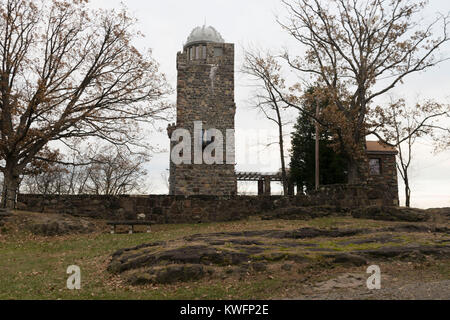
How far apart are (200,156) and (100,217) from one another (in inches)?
349

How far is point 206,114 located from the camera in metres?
25.2

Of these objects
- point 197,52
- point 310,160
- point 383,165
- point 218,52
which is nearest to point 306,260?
point 218,52

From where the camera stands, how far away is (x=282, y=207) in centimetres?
1852

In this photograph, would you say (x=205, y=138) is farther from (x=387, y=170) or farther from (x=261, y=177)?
(x=387, y=170)

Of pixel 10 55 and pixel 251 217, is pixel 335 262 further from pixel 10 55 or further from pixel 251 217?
pixel 10 55

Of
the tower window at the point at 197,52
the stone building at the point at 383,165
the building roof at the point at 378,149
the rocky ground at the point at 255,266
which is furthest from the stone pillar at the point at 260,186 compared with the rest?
the rocky ground at the point at 255,266

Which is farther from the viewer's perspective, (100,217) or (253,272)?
(100,217)

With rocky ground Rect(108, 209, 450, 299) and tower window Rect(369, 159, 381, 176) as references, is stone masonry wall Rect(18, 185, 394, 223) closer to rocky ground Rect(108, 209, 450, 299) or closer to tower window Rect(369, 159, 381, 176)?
rocky ground Rect(108, 209, 450, 299)

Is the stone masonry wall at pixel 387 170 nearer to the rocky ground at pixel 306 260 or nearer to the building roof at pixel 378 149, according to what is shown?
the building roof at pixel 378 149

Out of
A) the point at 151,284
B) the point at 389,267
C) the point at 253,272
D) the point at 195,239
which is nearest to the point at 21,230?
the point at 195,239

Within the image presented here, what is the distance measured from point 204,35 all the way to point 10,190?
1775 centimetres

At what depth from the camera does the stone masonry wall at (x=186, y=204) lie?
17.1 metres

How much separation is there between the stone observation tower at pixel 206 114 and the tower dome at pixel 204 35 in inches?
104

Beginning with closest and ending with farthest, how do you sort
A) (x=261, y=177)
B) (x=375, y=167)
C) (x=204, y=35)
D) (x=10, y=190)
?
(x=10, y=190)
(x=204, y=35)
(x=375, y=167)
(x=261, y=177)
